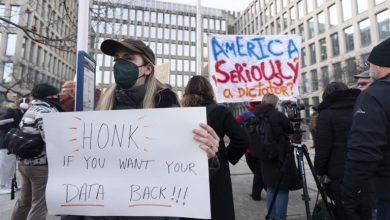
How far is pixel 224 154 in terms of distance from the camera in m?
2.25

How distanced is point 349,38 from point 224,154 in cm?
3115

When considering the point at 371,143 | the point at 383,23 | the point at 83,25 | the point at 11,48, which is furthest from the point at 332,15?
the point at 11,48

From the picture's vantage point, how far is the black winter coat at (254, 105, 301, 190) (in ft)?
9.69

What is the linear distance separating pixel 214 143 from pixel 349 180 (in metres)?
1.11

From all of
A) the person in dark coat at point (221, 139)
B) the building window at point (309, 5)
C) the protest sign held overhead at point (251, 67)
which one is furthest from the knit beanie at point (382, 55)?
the building window at point (309, 5)

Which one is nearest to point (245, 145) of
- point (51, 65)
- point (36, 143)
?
point (36, 143)

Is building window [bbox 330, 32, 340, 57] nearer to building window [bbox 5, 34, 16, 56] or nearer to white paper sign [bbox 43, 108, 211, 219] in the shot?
white paper sign [bbox 43, 108, 211, 219]

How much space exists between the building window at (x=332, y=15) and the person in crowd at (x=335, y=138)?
104 ft

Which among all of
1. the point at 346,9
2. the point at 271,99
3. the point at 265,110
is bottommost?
the point at 265,110

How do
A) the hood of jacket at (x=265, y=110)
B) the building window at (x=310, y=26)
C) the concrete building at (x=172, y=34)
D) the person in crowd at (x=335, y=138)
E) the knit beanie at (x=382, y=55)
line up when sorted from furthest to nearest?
the concrete building at (x=172, y=34), the building window at (x=310, y=26), the hood of jacket at (x=265, y=110), the person in crowd at (x=335, y=138), the knit beanie at (x=382, y=55)

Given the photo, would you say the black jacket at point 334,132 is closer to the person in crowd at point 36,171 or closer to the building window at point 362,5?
the person in crowd at point 36,171

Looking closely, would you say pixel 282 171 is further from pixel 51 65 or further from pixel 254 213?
pixel 51 65

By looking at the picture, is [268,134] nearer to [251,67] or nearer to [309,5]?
[251,67]

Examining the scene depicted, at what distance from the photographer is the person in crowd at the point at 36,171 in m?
2.55
